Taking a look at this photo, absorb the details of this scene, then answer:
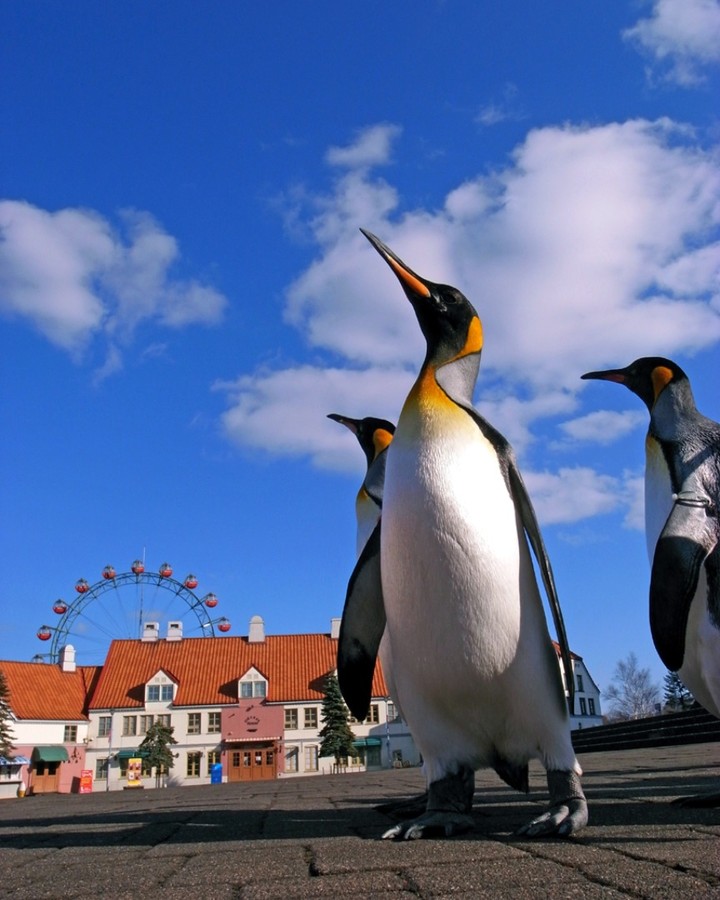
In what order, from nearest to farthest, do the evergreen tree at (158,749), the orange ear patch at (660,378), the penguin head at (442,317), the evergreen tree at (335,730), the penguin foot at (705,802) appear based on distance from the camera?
the penguin foot at (705,802) → the penguin head at (442,317) → the orange ear patch at (660,378) → the evergreen tree at (335,730) → the evergreen tree at (158,749)

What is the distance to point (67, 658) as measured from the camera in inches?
1700

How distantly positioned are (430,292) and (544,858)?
281cm

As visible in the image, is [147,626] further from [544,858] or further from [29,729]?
[544,858]

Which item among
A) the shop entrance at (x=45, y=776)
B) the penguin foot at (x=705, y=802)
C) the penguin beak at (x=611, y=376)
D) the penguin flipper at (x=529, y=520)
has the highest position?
the penguin beak at (x=611, y=376)

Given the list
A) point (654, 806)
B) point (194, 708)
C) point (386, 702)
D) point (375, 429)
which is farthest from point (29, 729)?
point (654, 806)

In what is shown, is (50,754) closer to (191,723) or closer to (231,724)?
(191,723)

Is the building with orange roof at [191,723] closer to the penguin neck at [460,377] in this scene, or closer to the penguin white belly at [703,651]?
the penguin white belly at [703,651]

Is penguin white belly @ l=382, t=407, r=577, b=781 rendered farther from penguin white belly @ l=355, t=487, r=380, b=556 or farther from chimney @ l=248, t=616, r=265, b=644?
chimney @ l=248, t=616, r=265, b=644

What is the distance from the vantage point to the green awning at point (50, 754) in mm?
36719

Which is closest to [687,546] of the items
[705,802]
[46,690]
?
[705,802]

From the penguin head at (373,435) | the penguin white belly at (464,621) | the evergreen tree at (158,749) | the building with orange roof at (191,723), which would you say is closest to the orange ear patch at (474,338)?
the penguin white belly at (464,621)

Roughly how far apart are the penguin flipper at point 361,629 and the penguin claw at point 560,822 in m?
1.16

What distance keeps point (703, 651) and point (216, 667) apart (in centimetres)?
4028

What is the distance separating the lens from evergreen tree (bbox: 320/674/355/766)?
34438 mm
